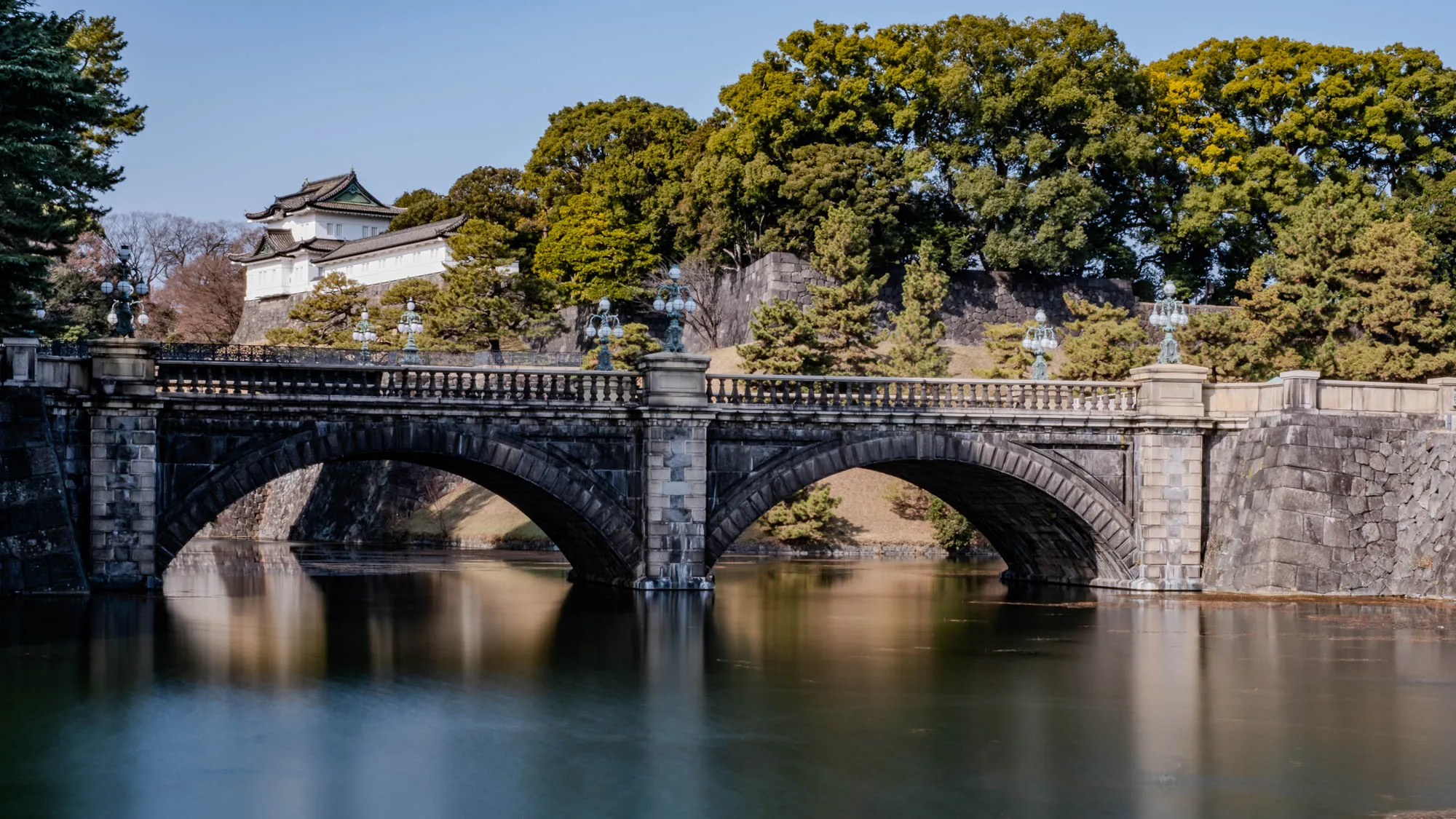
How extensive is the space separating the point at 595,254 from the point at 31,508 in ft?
146

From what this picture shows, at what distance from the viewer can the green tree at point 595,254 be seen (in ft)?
246

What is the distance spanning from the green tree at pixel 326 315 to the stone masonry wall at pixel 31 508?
1712 inches

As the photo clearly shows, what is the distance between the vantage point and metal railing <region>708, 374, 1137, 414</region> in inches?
1489

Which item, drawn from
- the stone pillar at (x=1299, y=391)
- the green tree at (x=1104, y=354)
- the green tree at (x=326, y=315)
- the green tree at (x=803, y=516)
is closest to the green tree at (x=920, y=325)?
the green tree at (x=1104, y=354)

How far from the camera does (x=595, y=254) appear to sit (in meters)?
74.9

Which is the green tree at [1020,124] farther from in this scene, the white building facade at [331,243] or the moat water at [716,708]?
the moat water at [716,708]

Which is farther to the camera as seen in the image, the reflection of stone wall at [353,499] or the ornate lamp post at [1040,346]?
the reflection of stone wall at [353,499]

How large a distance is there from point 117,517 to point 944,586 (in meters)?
22.3

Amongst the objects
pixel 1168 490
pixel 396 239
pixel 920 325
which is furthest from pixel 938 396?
pixel 396 239

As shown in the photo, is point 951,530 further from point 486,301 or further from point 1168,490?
point 486,301

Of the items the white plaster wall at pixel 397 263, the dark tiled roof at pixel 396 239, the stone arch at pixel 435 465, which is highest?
the dark tiled roof at pixel 396 239

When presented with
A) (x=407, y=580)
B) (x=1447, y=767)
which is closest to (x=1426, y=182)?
(x=407, y=580)

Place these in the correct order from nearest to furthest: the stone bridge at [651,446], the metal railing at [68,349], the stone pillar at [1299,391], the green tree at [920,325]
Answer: the stone bridge at [651,446] → the metal railing at [68,349] → the stone pillar at [1299,391] → the green tree at [920,325]

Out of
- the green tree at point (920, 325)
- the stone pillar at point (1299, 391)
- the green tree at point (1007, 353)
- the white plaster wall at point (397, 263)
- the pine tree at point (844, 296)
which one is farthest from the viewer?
the white plaster wall at point (397, 263)
